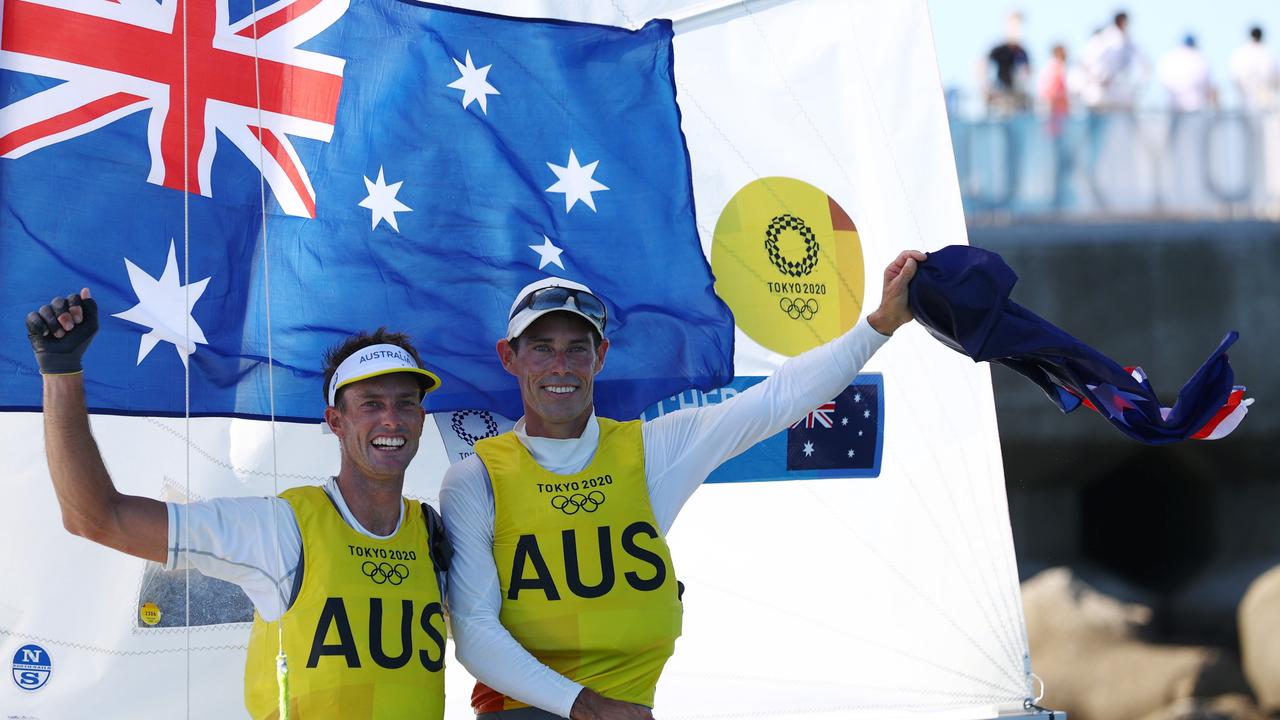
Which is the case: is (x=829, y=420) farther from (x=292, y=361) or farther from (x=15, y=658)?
(x=15, y=658)

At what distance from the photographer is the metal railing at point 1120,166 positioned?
31.6ft

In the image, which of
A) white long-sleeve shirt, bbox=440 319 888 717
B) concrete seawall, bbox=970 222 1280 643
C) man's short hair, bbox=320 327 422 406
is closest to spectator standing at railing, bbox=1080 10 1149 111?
concrete seawall, bbox=970 222 1280 643

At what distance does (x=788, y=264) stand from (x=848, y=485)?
2.16 ft

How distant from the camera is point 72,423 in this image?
102 inches

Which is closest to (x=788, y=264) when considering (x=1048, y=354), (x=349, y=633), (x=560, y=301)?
(x=1048, y=354)

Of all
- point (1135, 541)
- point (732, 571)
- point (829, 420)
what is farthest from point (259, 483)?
point (1135, 541)

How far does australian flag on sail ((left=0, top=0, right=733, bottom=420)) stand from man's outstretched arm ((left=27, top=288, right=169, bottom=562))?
582 millimetres

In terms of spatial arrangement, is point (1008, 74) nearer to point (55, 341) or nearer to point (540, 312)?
point (540, 312)

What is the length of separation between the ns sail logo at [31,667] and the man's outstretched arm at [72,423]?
0.68m

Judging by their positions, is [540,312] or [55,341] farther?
[540,312]

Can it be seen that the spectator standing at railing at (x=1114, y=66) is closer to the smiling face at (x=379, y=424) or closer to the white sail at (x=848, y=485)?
the white sail at (x=848, y=485)

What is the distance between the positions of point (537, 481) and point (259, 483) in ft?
2.70

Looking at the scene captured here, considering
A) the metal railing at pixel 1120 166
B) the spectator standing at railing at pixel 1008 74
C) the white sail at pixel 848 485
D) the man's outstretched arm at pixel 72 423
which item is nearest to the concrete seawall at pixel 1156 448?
the metal railing at pixel 1120 166

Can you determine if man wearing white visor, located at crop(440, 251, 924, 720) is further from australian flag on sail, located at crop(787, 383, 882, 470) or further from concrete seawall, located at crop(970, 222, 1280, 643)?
concrete seawall, located at crop(970, 222, 1280, 643)
